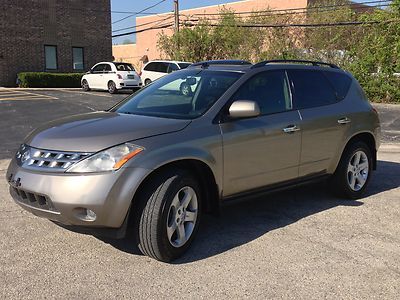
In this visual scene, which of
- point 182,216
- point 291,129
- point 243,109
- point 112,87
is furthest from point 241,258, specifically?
point 112,87

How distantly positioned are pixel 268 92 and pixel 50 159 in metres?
2.39

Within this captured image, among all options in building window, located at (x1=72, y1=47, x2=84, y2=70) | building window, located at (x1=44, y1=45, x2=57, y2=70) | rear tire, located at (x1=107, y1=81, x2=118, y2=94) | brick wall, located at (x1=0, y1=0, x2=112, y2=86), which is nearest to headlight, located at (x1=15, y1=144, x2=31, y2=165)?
rear tire, located at (x1=107, y1=81, x2=118, y2=94)

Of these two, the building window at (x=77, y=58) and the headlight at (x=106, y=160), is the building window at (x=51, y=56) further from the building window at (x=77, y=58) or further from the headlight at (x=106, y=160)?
the headlight at (x=106, y=160)

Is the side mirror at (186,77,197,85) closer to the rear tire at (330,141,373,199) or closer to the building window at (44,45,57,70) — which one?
the rear tire at (330,141,373,199)

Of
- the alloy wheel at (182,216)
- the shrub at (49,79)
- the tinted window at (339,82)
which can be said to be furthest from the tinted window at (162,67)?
the alloy wheel at (182,216)

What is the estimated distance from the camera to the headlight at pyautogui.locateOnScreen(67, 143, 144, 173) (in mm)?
3646

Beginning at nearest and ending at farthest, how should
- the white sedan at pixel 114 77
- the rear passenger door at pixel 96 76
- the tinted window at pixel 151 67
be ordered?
1. the white sedan at pixel 114 77
2. the tinted window at pixel 151 67
3. the rear passenger door at pixel 96 76

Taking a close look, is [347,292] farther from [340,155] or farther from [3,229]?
[3,229]

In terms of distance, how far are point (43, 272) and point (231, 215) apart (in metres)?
2.25

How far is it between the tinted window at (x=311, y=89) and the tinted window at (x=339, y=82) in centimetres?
9

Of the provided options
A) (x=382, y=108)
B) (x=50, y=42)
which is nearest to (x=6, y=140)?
(x=382, y=108)

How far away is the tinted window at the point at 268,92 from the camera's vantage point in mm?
4758

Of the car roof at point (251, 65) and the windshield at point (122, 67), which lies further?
the windshield at point (122, 67)

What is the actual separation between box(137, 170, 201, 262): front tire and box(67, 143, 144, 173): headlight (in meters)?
0.33
